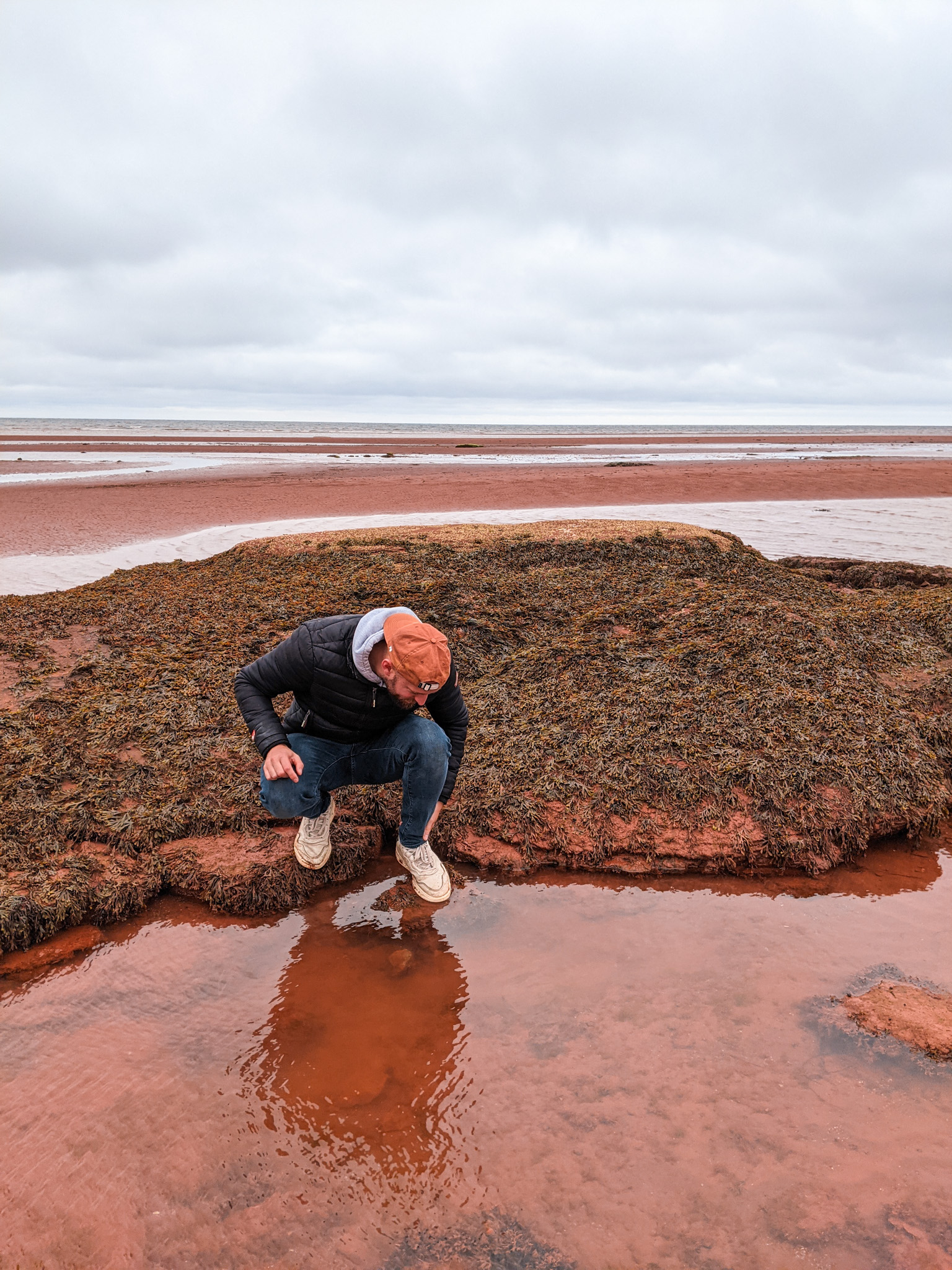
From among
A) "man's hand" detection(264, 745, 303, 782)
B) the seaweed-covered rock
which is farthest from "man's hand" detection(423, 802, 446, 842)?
the seaweed-covered rock

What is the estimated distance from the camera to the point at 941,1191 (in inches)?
83.9

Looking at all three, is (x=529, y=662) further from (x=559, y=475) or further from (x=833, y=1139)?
(x=559, y=475)

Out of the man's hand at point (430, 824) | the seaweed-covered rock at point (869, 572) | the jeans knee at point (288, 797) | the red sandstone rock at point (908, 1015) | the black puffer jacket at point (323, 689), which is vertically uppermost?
the black puffer jacket at point (323, 689)

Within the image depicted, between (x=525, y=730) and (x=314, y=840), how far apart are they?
1.67 m

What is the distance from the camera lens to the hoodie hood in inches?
120

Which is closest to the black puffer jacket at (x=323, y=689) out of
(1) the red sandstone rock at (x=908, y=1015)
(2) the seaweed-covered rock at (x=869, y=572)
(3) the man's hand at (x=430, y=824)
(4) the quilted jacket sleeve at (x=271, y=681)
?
(4) the quilted jacket sleeve at (x=271, y=681)

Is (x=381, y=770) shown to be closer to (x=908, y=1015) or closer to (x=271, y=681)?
(x=271, y=681)

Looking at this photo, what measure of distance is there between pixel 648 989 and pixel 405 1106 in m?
1.04

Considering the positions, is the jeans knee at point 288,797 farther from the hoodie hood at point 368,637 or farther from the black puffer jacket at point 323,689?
the hoodie hood at point 368,637

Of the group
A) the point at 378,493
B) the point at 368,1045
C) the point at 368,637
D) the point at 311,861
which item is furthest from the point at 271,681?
the point at 378,493

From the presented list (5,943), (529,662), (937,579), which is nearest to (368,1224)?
(5,943)

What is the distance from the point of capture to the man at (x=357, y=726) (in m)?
3.05

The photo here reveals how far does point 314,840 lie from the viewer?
3.62 meters

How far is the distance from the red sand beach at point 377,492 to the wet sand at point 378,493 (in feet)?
0.16
